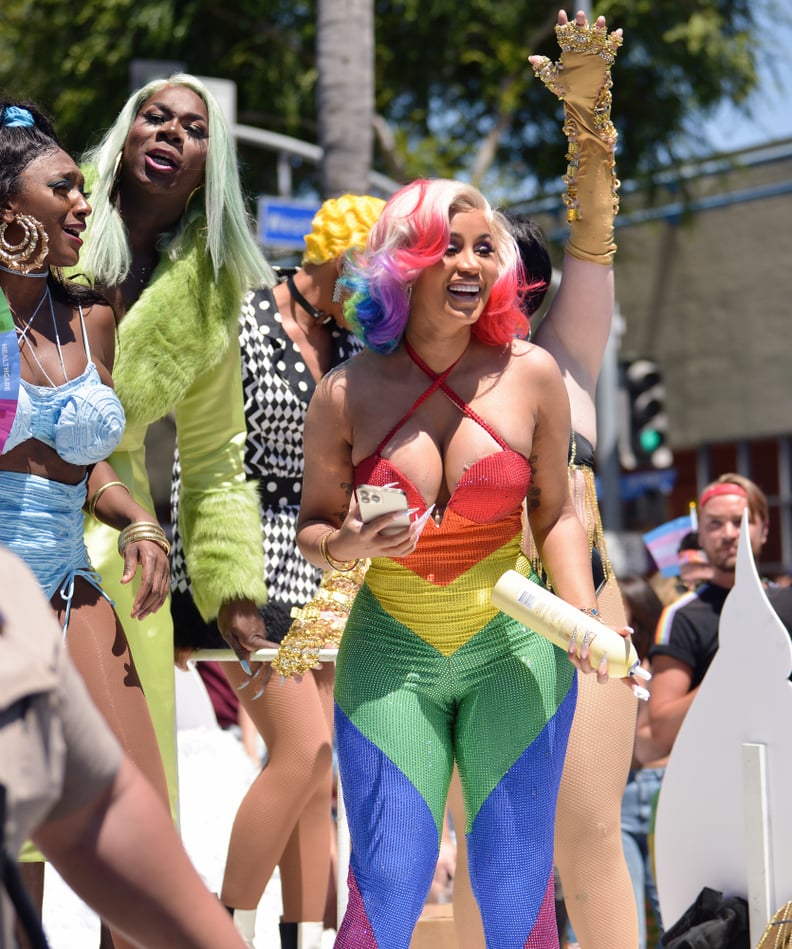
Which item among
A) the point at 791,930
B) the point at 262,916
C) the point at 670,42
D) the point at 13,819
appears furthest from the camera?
the point at 670,42

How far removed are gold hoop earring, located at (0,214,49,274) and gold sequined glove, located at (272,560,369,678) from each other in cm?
111

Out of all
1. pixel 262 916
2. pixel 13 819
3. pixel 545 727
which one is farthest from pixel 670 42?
pixel 13 819

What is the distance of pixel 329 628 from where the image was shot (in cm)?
395

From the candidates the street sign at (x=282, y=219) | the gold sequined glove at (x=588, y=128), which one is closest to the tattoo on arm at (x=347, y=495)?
the gold sequined glove at (x=588, y=128)

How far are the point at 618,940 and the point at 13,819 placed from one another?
2.36 metres

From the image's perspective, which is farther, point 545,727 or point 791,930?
point 791,930

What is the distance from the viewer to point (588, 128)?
3697 millimetres

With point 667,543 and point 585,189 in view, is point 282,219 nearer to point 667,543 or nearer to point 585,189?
point 667,543

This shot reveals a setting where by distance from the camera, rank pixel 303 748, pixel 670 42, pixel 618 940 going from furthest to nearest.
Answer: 1. pixel 670 42
2. pixel 303 748
3. pixel 618 940

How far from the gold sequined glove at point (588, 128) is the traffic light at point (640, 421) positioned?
10.6 metres

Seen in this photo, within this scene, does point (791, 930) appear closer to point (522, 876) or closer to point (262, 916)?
point (522, 876)

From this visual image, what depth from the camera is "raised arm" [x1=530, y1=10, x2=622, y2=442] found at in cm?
369

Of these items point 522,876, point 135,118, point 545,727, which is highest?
point 135,118

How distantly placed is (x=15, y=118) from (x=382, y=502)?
1.35 m
